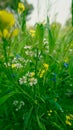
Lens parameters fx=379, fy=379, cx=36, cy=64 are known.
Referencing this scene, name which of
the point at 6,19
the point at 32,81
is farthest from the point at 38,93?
the point at 6,19

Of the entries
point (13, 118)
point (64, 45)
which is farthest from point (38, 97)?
point (64, 45)

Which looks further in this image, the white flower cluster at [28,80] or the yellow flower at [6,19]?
the white flower cluster at [28,80]

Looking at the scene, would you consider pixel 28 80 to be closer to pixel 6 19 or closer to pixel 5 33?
pixel 5 33

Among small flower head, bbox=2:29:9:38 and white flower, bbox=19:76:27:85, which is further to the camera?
white flower, bbox=19:76:27:85

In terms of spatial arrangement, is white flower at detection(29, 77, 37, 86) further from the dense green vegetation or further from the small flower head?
the small flower head

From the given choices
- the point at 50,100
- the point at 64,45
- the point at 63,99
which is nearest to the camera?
the point at 50,100

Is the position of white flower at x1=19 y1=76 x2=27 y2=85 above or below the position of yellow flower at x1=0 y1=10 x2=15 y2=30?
above

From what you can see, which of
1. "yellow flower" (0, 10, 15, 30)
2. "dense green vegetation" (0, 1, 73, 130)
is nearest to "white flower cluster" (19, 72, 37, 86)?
"dense green vegetation" (0, 1, 73, 130)

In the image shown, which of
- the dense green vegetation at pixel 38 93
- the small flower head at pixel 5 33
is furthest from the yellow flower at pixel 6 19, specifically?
the dense green vegetation at pixel 38 93

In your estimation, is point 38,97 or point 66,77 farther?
point 66,77

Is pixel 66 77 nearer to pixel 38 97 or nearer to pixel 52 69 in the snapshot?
pixel 52 69

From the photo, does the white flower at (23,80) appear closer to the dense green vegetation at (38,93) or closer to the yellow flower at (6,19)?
the dense green vegetation at (38,93)
